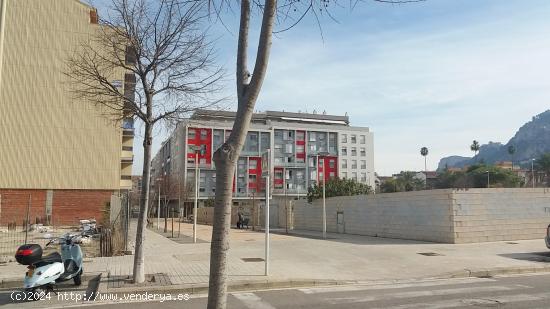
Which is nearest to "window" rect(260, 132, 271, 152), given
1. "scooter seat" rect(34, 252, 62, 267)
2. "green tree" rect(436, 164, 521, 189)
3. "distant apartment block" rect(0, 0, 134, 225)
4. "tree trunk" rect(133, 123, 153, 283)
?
"green tree" rect(436, 164, 521, 189)

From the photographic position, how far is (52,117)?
142 feet

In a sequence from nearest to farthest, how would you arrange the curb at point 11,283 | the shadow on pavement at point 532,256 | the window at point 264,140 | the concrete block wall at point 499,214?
the curb at point 11,283, the shadow on pavement at point 532,256, the concrete block wall at point 499,214, the window at point 264,140

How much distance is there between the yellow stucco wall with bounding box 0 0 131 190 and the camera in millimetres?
41469

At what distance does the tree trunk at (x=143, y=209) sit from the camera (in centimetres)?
1034

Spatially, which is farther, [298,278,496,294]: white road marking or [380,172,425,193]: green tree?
[380,172,425,193]: green tree

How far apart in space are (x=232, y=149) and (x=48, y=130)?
43666 mm

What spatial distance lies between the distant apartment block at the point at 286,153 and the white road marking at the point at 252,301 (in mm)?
70477

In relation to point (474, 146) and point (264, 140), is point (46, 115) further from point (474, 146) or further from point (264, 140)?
point (474, 146)

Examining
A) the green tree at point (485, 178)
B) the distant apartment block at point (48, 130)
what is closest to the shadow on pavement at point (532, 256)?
the distant apartment block at point (48, 130)

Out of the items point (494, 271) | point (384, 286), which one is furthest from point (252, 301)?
point (494, 271)

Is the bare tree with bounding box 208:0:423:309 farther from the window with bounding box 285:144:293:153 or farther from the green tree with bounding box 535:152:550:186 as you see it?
the green tree with bounding box 535:152:550:186

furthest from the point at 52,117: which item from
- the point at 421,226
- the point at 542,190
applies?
the point at 542,190

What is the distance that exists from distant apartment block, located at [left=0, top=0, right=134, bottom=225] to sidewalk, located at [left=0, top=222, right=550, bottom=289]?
2871 cm

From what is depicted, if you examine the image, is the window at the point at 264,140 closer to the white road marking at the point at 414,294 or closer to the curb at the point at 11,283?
the curb at the point at 11,283
